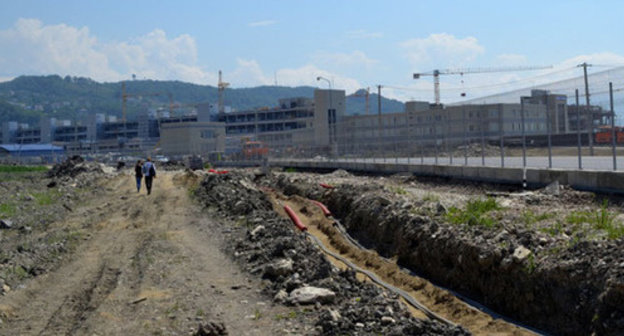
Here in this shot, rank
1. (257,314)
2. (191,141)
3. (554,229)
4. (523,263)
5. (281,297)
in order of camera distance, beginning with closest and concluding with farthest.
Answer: (257,314) → (281,297) → (523,263) → (554,229) → (191,141)

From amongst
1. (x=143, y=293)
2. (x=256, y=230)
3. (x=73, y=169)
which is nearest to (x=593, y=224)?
(x=256, y=230)

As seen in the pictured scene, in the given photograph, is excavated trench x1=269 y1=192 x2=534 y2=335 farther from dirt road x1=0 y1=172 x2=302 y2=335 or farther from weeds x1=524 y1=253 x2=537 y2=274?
dirt road x1=0 y1=172 x2=302 y2=335

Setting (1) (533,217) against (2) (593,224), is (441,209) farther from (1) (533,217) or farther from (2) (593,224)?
(2) (593,224)

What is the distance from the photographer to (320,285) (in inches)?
389

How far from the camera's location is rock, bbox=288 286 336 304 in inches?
367

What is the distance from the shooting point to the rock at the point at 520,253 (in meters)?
10.4

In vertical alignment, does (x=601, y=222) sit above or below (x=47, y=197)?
above

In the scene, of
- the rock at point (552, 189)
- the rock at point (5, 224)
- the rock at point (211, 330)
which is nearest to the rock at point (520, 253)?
the rock at point (211, 330)

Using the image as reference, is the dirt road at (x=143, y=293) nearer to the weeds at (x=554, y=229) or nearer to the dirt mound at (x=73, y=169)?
the weeds at (x=554, y=229)

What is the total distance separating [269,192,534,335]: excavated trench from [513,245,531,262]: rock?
3.22ft

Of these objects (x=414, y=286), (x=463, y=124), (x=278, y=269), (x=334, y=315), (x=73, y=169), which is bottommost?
(x=414, y=286)

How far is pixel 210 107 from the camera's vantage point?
6900 inches

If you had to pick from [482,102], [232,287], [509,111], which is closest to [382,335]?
[232,287]

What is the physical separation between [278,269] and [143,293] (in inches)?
84.8
